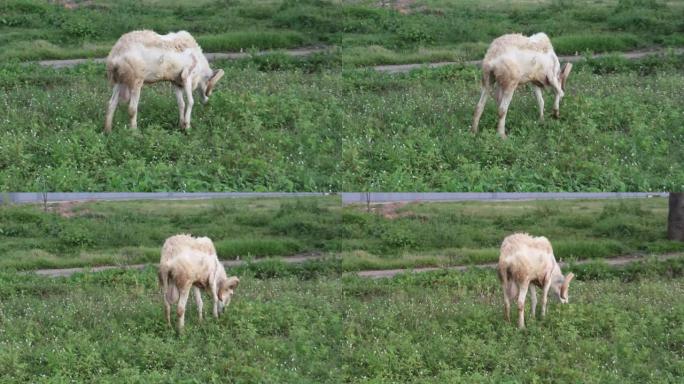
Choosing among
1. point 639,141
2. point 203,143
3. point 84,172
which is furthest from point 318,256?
point 639,141

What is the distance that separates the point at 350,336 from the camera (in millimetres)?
16141

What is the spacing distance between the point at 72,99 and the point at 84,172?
8.91 ft

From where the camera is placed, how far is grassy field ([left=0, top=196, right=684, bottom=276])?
1884 cm

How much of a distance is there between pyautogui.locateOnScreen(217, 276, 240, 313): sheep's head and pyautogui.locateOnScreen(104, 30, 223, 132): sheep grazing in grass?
2.74 m

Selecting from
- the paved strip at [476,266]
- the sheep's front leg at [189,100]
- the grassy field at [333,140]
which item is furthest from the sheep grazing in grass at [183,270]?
the paved strip at [476,266]

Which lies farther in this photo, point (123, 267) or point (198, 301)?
point (123, 267)

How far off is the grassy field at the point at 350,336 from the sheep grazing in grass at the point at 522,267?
422 millimetres

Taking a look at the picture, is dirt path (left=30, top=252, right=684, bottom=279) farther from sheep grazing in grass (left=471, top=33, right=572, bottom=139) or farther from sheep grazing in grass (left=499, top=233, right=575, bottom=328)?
sheep grazing in grass (left=499, top=233, right=575, bottom=328)

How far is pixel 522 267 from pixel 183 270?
4.42 m

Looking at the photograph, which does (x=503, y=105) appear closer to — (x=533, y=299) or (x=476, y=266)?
(x=476, y=266)

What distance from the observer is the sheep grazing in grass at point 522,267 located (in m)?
15.6

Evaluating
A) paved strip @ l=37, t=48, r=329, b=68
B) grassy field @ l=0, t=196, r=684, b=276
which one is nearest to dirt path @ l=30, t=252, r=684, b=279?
grassy field @ l=0, t=196, r=684, b=276

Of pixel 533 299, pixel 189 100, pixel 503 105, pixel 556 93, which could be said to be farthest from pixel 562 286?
pixel 189 100

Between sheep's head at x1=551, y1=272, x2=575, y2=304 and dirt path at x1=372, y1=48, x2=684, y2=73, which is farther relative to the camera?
dirt path at x1=372, y1=48, x2=684, y2=73
